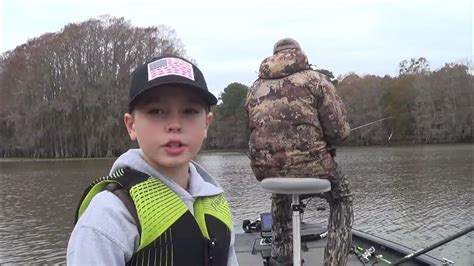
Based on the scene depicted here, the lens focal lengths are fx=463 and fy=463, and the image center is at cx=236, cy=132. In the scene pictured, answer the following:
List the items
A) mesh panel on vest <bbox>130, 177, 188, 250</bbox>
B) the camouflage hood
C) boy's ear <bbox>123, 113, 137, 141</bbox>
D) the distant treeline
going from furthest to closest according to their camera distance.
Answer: the distant treeline < the camouflage hood < boy's ear <bbox>123, 113, 137, 141</bbox> < mesh panel on vest <bbox>130, 177, 188, 250</bbox>

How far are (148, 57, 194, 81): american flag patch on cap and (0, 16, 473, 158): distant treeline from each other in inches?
2372

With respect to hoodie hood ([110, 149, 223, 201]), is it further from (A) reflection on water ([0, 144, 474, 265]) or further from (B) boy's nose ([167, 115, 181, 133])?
(A) reflection on water ([0, 144, 474, 265])

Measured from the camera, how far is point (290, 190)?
3.77m

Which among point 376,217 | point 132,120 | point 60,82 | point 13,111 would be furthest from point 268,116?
point 13,111

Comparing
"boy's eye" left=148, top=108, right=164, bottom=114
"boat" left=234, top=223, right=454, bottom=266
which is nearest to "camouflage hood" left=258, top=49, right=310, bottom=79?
"boat" left=234, top=223, right=454, bottom=266

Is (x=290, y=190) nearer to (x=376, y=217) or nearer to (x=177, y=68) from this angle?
(x=177, y=68)

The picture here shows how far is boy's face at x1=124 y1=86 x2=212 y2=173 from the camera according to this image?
1810 mm

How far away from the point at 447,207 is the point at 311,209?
4.25 metres

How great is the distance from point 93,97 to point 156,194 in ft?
208

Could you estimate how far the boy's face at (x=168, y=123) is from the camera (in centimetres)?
181

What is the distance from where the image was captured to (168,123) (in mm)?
1821

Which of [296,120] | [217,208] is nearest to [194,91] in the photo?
[217,208]

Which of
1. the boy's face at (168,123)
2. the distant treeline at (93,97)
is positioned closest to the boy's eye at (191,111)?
the boy's face at (168,123)

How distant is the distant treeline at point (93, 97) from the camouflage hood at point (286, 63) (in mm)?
57603
